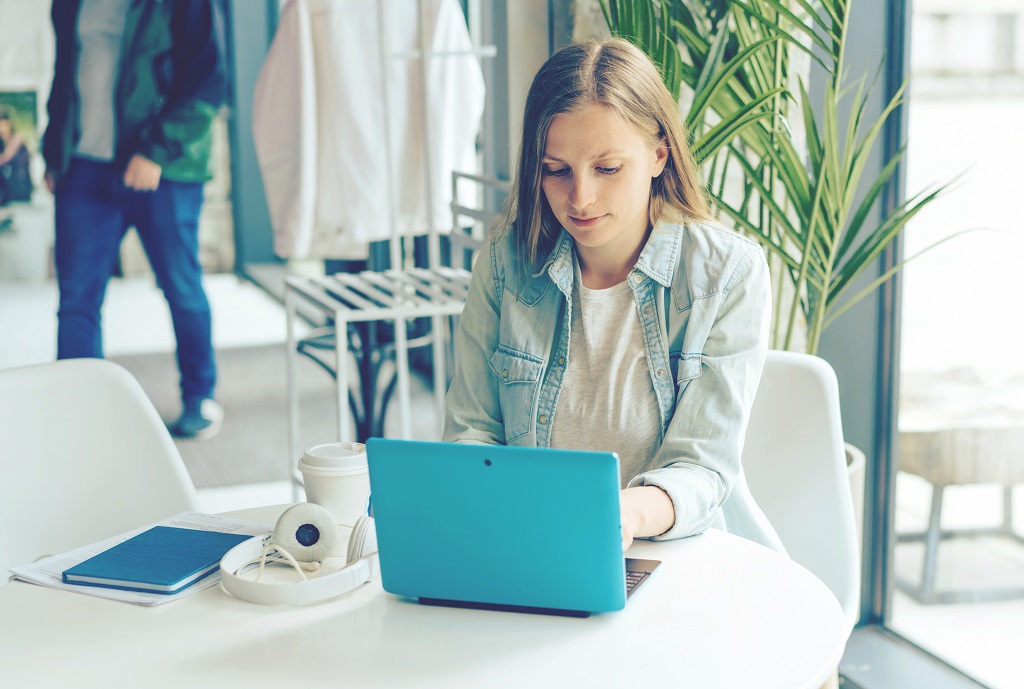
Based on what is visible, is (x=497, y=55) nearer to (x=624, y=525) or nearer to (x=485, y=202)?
(x=485, y=202)

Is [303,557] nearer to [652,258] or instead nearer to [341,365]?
[652,258]

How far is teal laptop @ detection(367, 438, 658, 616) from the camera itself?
90 cm

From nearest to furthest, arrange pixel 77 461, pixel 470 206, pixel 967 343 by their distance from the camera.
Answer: pixel 77 461, pixel 967 343, pixel 470 206

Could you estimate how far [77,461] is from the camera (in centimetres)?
151

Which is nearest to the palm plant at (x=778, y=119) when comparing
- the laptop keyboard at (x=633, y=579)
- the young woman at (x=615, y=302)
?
the young woman at (x=615, y=302)

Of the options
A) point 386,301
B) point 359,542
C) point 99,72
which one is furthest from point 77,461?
point 99,72

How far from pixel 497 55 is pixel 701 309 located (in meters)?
1.82

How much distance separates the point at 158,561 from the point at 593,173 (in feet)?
2.06

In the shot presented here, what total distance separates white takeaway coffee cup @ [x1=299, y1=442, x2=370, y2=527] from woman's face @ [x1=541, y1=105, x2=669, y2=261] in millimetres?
367

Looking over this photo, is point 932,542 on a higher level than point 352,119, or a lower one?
lower

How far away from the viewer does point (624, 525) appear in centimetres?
107

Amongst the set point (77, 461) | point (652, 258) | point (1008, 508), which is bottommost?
point (1008, 508)

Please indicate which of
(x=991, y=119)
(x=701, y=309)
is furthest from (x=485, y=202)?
(x=701, y=309)

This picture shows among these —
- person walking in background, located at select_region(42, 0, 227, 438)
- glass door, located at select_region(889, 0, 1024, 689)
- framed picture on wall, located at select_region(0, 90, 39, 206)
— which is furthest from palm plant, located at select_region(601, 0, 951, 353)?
framed picture on wall, located at select_region(0, 90, 39, 206)
